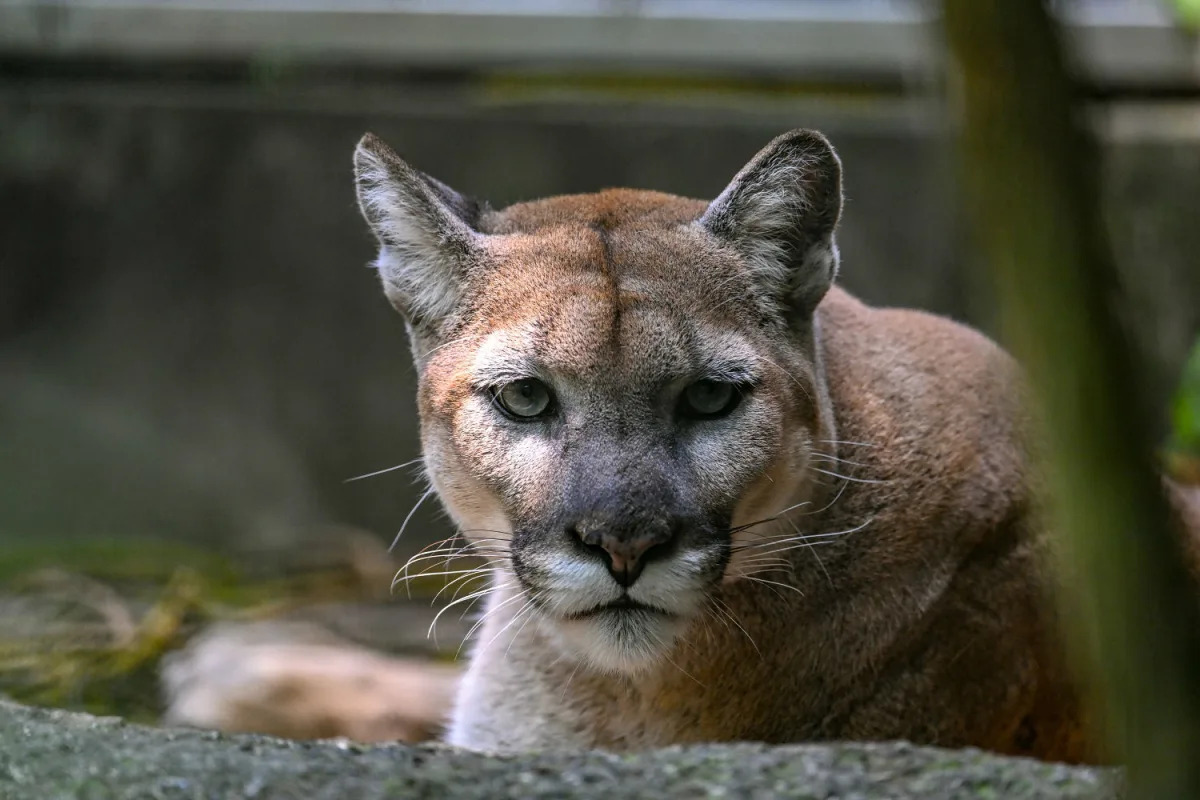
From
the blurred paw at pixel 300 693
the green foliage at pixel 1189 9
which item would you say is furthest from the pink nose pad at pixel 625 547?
the green foliage at pixel 1189 9

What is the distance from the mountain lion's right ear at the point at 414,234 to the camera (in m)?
3.70

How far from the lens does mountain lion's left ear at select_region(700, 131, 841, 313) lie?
349 cm

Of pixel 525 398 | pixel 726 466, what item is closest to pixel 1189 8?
pixel 726 466

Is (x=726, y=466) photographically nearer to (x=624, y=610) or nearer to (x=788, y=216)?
(x=624, y=610)

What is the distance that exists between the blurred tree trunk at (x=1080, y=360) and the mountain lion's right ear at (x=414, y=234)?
2.27m

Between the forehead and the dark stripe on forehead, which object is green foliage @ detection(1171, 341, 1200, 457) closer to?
the forehead

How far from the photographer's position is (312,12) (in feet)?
28.2

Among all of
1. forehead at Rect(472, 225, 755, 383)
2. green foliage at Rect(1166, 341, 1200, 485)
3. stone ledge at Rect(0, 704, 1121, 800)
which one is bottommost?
stone ledge at Rect(0, 704, 1121, 800)

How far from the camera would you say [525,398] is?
3469 mm

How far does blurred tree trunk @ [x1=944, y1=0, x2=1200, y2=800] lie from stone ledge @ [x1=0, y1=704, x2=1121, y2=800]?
762 millimetres

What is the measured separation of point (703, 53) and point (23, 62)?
14.2ft

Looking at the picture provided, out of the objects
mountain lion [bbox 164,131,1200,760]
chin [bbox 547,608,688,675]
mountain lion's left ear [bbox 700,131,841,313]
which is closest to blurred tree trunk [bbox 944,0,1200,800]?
mountain lion [bbox 164,131,1200,760]

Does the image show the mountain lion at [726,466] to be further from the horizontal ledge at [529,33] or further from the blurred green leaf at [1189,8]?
the horizontal ledge at [529,33]

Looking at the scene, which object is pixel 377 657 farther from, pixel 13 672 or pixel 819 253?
pixel 819 253
